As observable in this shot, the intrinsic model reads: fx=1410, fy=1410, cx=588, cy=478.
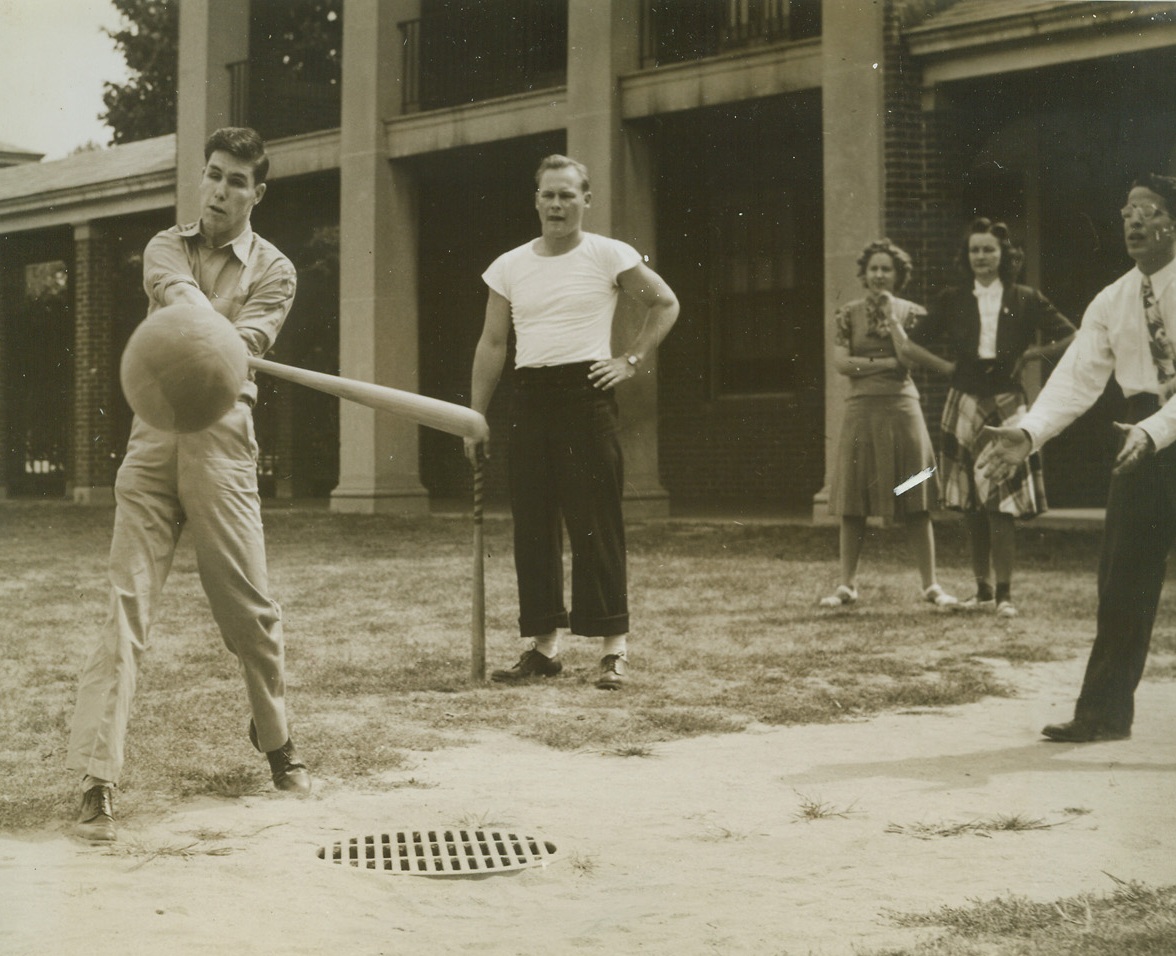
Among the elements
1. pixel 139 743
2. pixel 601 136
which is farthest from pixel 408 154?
pixel 139 743

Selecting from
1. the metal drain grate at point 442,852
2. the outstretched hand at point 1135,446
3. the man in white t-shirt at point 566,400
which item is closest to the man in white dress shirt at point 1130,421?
the outstretched hand at point 1135,446

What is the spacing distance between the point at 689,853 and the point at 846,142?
9533 millimetres

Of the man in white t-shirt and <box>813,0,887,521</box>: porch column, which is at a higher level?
<box>813,0,887,521</box>: porch column

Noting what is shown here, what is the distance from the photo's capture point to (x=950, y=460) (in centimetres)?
820

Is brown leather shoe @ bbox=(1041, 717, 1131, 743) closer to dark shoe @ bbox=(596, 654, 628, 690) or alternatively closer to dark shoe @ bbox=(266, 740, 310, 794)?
dark shoe @ bbox=(596, 654, 628, 690)

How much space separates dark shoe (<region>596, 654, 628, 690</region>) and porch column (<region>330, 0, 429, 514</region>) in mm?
7740

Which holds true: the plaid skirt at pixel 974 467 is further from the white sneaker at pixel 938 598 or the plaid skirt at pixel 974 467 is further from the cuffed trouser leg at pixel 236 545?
the cuffed trouser leg at pixel 236 545

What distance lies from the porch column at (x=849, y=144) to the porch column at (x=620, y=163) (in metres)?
2.28

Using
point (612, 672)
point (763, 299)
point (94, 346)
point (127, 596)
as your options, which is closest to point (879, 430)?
point (612, 672)

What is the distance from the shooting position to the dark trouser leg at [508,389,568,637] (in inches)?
250

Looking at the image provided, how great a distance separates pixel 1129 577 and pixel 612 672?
87.4 inches

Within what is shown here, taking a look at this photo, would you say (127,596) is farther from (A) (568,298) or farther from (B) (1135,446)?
(B) (1135,446)

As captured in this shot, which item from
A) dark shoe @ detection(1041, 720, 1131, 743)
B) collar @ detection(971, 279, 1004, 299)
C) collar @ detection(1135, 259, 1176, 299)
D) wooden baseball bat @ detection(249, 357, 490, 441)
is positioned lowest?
dark shoe @ detection(1041, 720, 1131, 743)

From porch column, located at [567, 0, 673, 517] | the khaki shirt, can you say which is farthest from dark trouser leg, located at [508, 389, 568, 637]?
porch column, located at [567, 0, 673, 517]
